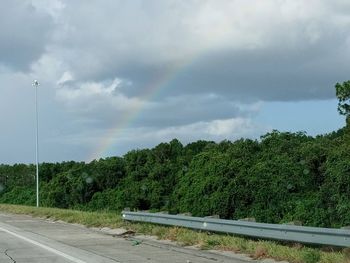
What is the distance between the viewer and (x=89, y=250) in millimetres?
14758

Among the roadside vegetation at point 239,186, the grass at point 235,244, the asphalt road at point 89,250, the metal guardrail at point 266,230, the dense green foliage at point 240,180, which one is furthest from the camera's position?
the dense green foliage at point 240,180

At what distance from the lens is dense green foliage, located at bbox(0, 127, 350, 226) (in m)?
27.0

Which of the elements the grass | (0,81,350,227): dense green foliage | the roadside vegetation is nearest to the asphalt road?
the grass

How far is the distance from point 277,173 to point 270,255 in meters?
18.3

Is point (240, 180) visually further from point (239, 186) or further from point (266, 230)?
point (266, 230)

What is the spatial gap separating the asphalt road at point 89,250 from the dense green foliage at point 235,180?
10.4m

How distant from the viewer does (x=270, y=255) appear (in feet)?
40.5

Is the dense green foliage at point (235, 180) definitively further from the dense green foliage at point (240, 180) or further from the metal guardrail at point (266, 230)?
the metal guardrail at point (266, 230)

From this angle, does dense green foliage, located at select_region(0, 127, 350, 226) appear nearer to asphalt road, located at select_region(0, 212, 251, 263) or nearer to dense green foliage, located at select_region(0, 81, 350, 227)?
dense green foliage, located at select_region(0, 81, 350, 227)

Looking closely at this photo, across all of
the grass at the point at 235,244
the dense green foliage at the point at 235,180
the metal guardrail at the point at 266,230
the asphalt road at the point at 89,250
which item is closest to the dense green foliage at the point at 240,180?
the dense green foliage at the point at 235,180

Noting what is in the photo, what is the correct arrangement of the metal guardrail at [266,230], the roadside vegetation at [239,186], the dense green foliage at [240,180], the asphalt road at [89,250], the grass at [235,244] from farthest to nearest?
the dense green foliage at [240,180] < the roadside vegetation at [239,186] < the asphalt road at [89,250] < the grass at [235,244] < the metal guardrail at [266,230]

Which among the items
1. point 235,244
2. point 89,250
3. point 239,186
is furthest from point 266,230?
point 239,186

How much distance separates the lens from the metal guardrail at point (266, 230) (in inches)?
433

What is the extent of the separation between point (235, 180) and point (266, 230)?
1801 centimetres
